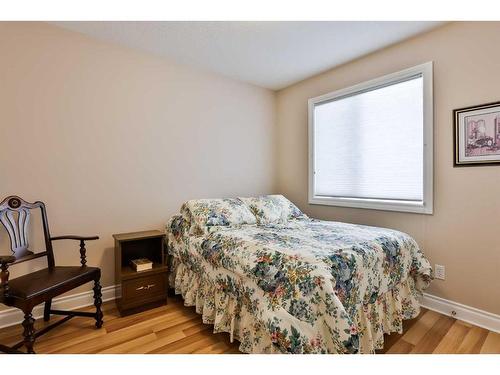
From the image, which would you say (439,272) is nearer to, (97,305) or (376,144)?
(376,144)

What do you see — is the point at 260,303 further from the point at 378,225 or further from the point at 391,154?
the point at 391,154

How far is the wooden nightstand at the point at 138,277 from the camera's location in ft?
7.31

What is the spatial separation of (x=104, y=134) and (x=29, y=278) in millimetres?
1297

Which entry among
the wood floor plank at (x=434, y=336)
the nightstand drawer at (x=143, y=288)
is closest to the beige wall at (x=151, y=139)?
the wood floor plank at (x=434, y=336)

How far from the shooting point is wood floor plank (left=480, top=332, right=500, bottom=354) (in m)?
1.75

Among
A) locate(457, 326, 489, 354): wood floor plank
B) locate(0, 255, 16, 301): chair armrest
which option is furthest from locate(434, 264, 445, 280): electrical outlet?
locate(0, 255, 16, 301): chair armrest

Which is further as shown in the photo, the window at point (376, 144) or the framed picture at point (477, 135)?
the window at point (376, 144)

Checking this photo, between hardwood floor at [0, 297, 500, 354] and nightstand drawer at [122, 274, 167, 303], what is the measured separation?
0.52 feet

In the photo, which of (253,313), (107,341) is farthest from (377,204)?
(107,341)

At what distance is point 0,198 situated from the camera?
6.66 ft

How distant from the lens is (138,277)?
2271mm

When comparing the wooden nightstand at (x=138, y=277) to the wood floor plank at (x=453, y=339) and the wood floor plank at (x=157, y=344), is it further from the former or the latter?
the wood floor plank at (x=453, y=339)

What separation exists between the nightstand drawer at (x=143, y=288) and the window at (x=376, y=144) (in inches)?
77.3

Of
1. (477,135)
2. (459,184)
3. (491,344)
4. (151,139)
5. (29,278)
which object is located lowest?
(491,344)
